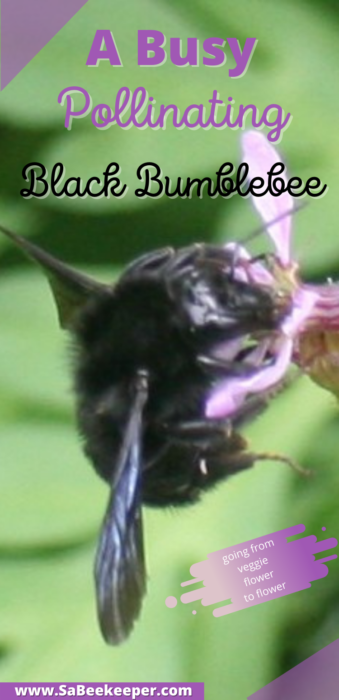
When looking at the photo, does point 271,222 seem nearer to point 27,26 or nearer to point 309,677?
point 27,26

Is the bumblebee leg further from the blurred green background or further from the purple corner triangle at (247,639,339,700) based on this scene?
the purple corner triangle at (247,639,339,700)

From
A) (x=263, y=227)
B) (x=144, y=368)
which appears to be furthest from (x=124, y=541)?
(x=263, y=227)

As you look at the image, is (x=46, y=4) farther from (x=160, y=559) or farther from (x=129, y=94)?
(x=160, y=559)

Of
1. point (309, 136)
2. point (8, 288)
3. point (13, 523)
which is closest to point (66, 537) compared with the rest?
point (13, 523)

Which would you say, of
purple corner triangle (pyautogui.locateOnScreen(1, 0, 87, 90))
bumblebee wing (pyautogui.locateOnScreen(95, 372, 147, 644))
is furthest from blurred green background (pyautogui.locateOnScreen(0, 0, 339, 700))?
bumblebee wing (pyautogui.locateOnScreen(95, 372, 147, 644))

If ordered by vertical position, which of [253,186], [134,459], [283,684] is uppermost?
[253,186]

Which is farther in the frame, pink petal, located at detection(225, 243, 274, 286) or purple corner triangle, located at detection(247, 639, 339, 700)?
purple corner triangle, located at detection(247, 639, 339, 700)

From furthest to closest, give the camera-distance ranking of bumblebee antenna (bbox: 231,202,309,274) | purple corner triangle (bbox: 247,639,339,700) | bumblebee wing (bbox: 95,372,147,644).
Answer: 1. purple corner triangle (bbox: 247,639,339,700)
2. bumblebee antenna (bbox: 231,202,309,274)
3. bumblebee wing (bbox: 95,372,147,644)

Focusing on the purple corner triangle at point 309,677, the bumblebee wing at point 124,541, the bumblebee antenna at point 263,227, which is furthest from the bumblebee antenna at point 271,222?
the purple corner triangle at point 309,677
